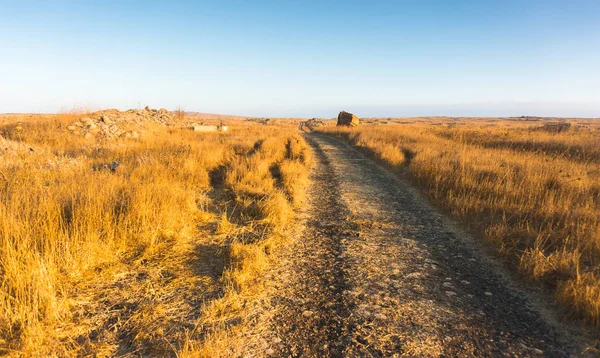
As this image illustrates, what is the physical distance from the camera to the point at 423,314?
299 cm

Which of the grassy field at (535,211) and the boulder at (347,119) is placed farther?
the boulder at (347,119)

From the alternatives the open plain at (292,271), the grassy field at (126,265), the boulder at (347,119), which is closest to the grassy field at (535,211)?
the open plain at (292,271)

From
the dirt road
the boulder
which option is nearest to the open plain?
the dirt road

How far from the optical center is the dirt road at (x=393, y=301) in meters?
2.56

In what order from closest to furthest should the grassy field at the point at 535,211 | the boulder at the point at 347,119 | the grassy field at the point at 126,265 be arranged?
the grassy field at the point at 126,265 → the grassy field at the point at 535,211 → the boulder at the point at 347,119

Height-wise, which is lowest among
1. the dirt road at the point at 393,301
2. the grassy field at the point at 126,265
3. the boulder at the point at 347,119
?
the dirt road at the point at 393,301

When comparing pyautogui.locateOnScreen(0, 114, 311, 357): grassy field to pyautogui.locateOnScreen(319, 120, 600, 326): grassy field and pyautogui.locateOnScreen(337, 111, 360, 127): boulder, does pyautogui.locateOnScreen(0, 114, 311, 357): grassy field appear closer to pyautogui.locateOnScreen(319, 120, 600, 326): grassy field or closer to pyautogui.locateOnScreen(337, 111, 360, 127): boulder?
pyautogui.locateOnScreen(319, 120, 600, 326): grassy field

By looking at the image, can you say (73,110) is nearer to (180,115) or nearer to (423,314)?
(180,115)

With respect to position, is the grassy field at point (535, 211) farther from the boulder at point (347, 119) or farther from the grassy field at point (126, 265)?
the boulder at point (347, 119)

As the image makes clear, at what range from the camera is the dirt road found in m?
2.56

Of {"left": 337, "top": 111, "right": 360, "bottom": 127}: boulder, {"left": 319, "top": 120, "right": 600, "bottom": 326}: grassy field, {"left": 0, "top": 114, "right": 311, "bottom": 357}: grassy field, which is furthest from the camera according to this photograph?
{"left": 337, "top": 111, "right": 360, "bottom": 127}: boulder

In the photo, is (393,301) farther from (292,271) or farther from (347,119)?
(347,119)

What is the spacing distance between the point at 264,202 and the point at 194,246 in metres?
1.84

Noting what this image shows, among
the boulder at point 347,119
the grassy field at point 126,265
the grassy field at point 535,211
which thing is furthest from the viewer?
the boulder at point 347,119
